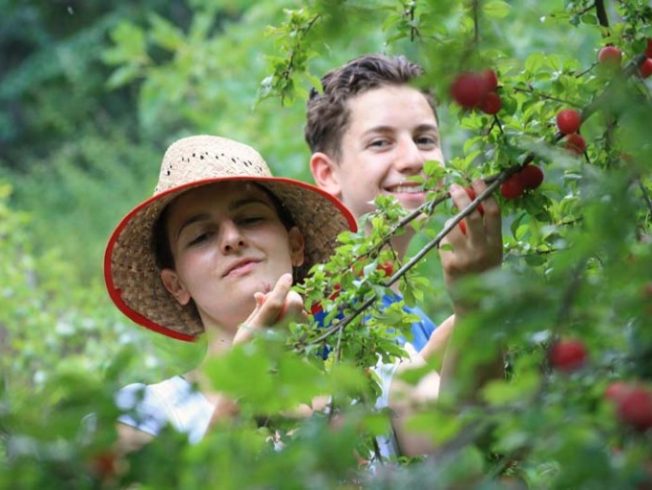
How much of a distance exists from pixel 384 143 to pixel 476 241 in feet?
4.54

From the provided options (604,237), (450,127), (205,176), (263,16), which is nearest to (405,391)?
(604,237)

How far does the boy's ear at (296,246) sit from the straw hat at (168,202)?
3 cm

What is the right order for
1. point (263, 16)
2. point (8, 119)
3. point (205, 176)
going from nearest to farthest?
point (205, 176) → point (263, 16) → point (8, 119)

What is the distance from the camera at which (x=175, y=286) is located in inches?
109

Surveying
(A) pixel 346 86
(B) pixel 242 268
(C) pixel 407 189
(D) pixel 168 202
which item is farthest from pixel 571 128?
(A) pixel 346 86

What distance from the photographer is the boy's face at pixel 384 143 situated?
10.8 ft

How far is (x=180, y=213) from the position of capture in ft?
8.78

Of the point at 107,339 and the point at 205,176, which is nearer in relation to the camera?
the point at 205,176

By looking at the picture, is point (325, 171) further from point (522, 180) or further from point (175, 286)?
point (522, 180)

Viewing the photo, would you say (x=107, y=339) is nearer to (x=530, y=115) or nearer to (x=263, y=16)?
(x=263, y=16)

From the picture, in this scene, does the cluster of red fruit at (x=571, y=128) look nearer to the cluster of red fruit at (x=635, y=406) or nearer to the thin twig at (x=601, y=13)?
the thin twig at (x=601, y=13)

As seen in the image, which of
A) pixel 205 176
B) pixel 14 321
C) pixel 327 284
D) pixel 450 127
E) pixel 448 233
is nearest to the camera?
pixel 448 233

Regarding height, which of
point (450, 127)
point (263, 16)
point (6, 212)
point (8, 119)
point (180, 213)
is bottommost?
point (180, 213)

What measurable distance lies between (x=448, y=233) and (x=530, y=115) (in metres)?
0.24
